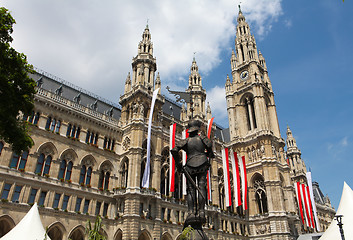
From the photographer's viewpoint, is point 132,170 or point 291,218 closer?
point 132,170

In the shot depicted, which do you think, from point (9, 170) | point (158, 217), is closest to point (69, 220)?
point (9, 170)

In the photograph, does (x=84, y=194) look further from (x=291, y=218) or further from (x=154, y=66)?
(x=291, y=218)

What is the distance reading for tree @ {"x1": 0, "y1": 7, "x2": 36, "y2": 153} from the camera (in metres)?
14.7

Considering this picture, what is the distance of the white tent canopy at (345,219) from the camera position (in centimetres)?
2398

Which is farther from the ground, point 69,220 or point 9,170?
point 9,170

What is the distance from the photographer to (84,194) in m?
31.5

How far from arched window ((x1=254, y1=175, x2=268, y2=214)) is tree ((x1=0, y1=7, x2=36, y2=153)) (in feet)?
143

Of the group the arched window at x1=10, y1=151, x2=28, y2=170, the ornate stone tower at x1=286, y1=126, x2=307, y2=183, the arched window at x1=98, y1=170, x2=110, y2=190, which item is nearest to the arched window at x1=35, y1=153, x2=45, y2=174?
the arched window at x1=10, y1=151, x2=28, y2=170

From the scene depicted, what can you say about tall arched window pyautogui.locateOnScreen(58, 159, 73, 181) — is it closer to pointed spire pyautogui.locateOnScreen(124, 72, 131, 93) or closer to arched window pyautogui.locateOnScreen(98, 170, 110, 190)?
arched window pyautogui.locateOnScreen(98, 170, 110, 190)

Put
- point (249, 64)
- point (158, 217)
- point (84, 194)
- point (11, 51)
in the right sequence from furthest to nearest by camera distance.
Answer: point (249, 64) < point (158, 217) < point (84, 194) < point (11, 51)

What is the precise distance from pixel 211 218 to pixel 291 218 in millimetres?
16386

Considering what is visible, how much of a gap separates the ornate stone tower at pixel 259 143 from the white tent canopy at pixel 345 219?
67.6 ft

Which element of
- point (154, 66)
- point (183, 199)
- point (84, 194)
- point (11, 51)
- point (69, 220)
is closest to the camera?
point (11, 51)

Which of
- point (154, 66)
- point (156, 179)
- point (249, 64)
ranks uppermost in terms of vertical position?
point (249, 64)
